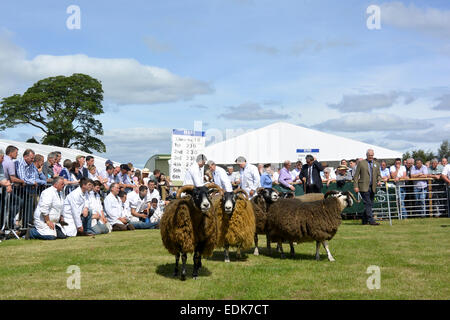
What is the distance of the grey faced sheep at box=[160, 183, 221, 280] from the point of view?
6859mm

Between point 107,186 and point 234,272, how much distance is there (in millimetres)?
10005

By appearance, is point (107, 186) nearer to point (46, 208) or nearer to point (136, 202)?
point (136, 202)

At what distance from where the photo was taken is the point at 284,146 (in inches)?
1219

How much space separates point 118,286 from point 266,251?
4589mm

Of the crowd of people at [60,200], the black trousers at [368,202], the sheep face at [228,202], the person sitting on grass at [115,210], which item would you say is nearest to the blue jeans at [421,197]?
the black trousers at [368,202]

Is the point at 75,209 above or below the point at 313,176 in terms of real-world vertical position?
below

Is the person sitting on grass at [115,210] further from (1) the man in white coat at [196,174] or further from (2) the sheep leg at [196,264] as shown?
(2) the sheep leg at [196,264]

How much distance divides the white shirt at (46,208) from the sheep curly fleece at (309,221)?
21.7 ft

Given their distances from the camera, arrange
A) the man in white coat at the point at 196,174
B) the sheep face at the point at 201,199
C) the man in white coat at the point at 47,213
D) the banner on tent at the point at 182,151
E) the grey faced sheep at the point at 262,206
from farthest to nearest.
A: 1. the banner on tent at the point at 182,151
2. the man in white coat at the point at 47,213
3. the man in white coat at the point at 196,174
4. the grey faced sheep at the point at 262,206
5. the sheep face at the point at 201,199

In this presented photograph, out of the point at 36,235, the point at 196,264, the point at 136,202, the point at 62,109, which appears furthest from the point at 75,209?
the point at 62,109

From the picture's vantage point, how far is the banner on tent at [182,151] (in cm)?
1809

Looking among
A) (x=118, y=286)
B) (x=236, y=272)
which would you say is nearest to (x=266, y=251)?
(x=236, y=272)

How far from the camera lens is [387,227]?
14.4m
